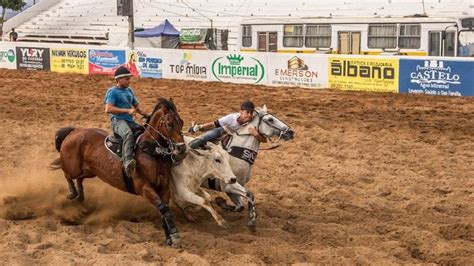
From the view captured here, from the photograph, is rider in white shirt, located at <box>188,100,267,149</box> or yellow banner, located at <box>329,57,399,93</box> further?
yellow banner, located at <box>329,57,399,93</box>

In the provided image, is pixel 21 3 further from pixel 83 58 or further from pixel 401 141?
pixel 401 141

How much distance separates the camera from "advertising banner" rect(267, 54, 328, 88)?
22.1 m

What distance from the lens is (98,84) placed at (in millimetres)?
24375

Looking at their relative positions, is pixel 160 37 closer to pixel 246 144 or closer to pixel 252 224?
pixel 246 144

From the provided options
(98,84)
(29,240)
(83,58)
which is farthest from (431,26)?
(29,240)

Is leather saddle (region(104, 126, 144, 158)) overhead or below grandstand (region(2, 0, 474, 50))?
below

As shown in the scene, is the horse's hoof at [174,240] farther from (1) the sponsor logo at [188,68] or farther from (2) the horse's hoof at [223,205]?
(1) the sponsor logo at [188,68]

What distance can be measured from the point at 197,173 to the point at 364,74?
14.3 meters

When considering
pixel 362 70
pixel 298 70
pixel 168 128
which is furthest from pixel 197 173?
pixel 298 70

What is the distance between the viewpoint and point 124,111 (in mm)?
7703

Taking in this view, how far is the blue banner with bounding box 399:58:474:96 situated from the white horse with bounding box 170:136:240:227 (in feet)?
42.8

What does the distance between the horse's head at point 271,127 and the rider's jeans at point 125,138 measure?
1.55 meters

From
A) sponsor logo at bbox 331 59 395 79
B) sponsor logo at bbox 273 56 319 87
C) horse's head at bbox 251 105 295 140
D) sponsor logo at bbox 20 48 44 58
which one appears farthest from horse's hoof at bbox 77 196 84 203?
sponsor logo at bbox 20 48 44 58

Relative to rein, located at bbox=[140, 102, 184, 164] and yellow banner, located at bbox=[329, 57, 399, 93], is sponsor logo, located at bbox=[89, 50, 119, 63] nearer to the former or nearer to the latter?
yellow banner, located at bbox=[329, 57, 399, 93]
